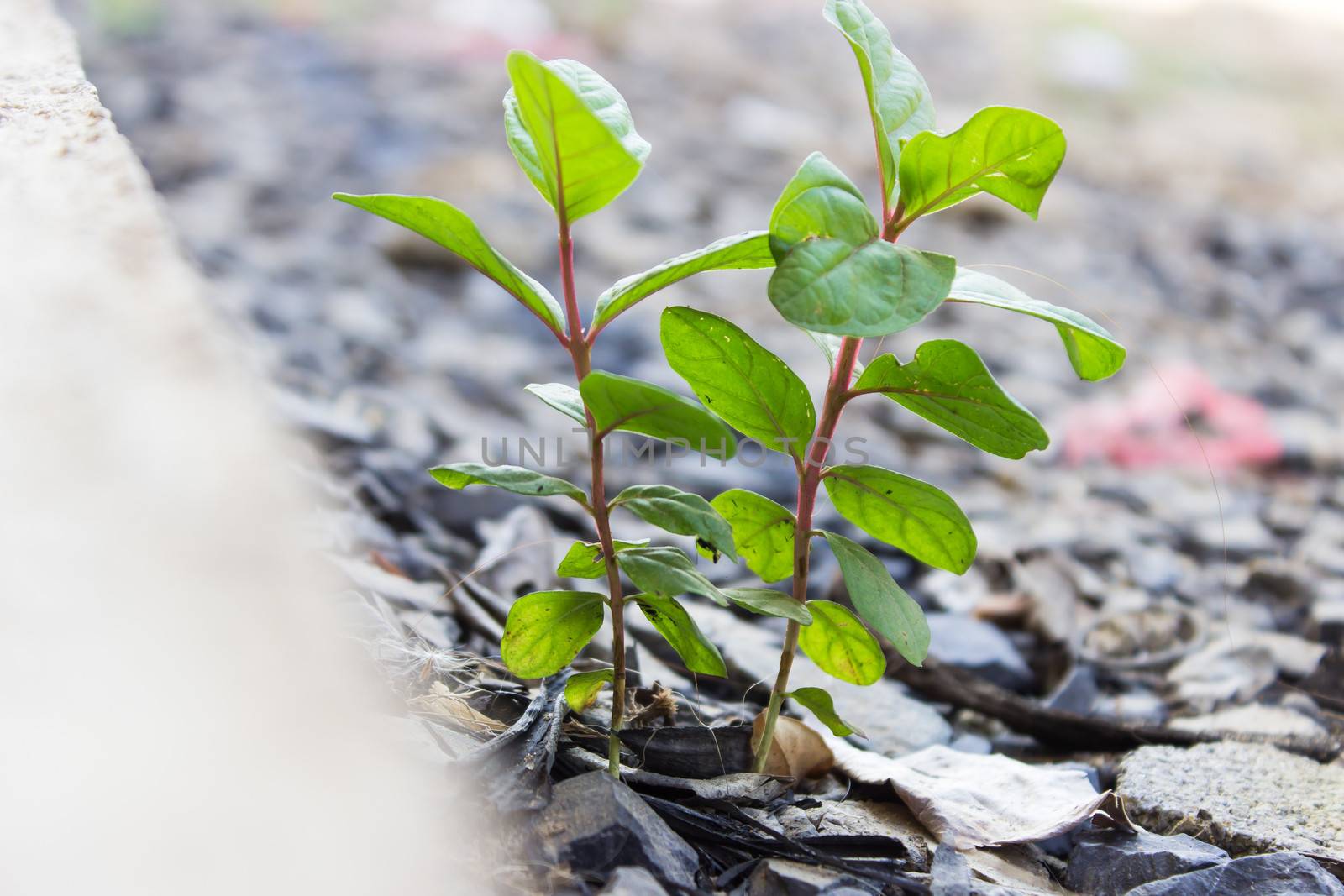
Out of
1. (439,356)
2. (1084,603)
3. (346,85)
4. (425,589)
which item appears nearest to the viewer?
(425,589)

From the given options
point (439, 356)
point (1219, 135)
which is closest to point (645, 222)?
point (439, 356)

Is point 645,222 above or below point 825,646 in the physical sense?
below

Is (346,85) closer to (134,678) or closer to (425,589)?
(425,589)

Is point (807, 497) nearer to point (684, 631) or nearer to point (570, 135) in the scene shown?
point (684, 631)

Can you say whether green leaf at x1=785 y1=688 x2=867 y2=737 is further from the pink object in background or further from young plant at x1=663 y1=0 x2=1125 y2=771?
the pink object in background

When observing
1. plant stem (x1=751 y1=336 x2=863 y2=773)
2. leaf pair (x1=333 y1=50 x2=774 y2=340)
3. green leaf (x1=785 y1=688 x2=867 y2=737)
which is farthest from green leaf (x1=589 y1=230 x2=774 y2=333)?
green leaf (x1=785 y1=688 x2=867 y2=737)

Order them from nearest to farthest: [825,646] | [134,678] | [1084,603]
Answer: [134,678], [825,646], [1084,603]

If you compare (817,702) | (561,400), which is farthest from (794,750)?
(561,400)
